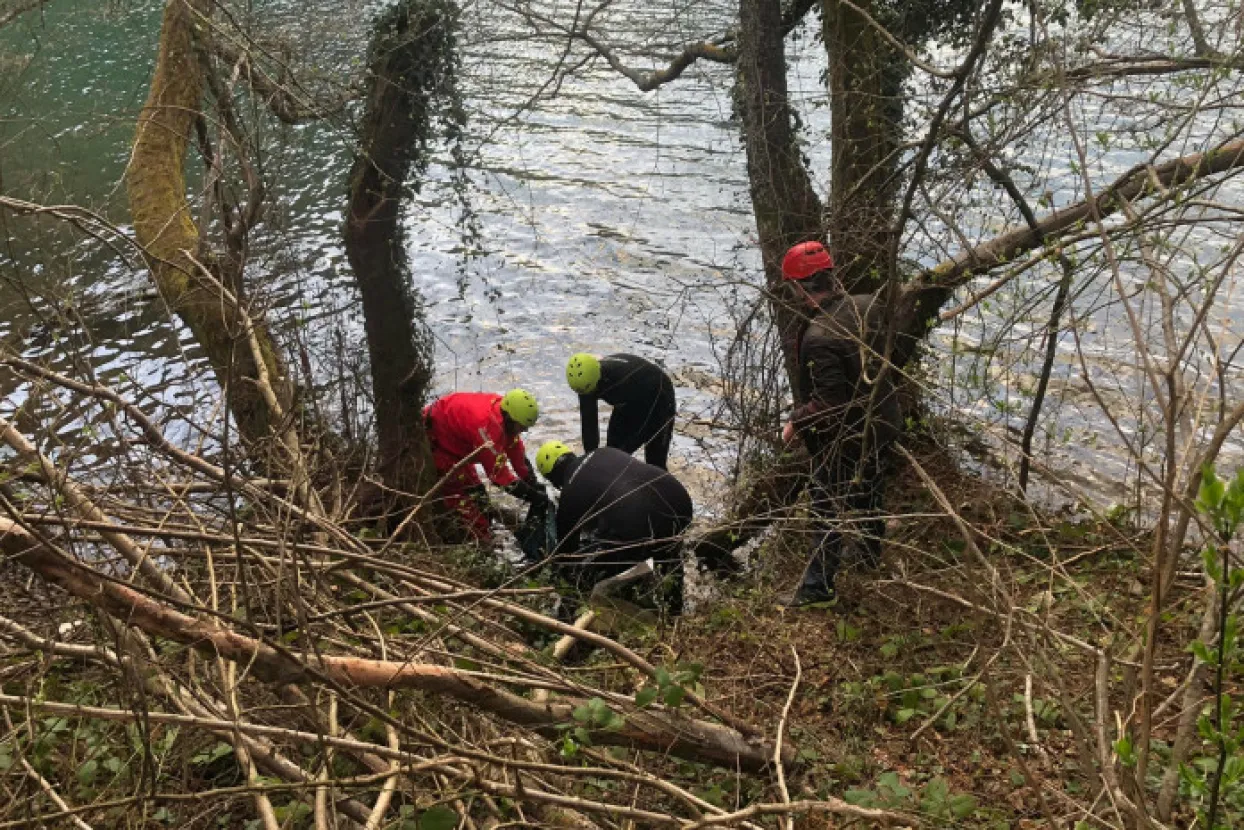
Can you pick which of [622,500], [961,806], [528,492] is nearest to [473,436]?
[528,492]

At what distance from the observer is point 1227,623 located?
1.62m

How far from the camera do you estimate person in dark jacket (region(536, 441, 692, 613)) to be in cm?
571

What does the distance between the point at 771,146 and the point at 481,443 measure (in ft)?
9.44

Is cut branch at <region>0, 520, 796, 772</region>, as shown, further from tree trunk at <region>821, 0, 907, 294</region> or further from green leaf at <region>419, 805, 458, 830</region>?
tree trunk at <region>821, 0, 907, 294</region>

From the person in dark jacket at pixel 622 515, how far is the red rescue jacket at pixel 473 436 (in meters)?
0.73

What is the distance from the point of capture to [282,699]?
3.26 metres

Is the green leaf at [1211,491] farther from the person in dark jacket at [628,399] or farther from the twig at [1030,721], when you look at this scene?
the person in dark jacket at [628,399]

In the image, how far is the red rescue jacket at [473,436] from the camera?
Answer: 6730 mm

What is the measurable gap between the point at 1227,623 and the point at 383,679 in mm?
2222

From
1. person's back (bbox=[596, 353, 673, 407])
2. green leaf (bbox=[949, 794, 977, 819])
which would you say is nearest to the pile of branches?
green leaf (bbox=[949, 794, 977, 819])

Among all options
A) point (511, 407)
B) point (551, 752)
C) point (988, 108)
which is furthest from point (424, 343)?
point (551, 752)

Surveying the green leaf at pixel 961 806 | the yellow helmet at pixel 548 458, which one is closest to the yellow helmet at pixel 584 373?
the yellow helmet at pixel 548 458

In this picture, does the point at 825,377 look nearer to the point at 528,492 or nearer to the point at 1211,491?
the point at 528,492

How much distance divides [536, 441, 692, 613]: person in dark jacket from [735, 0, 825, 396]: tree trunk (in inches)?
60.0
